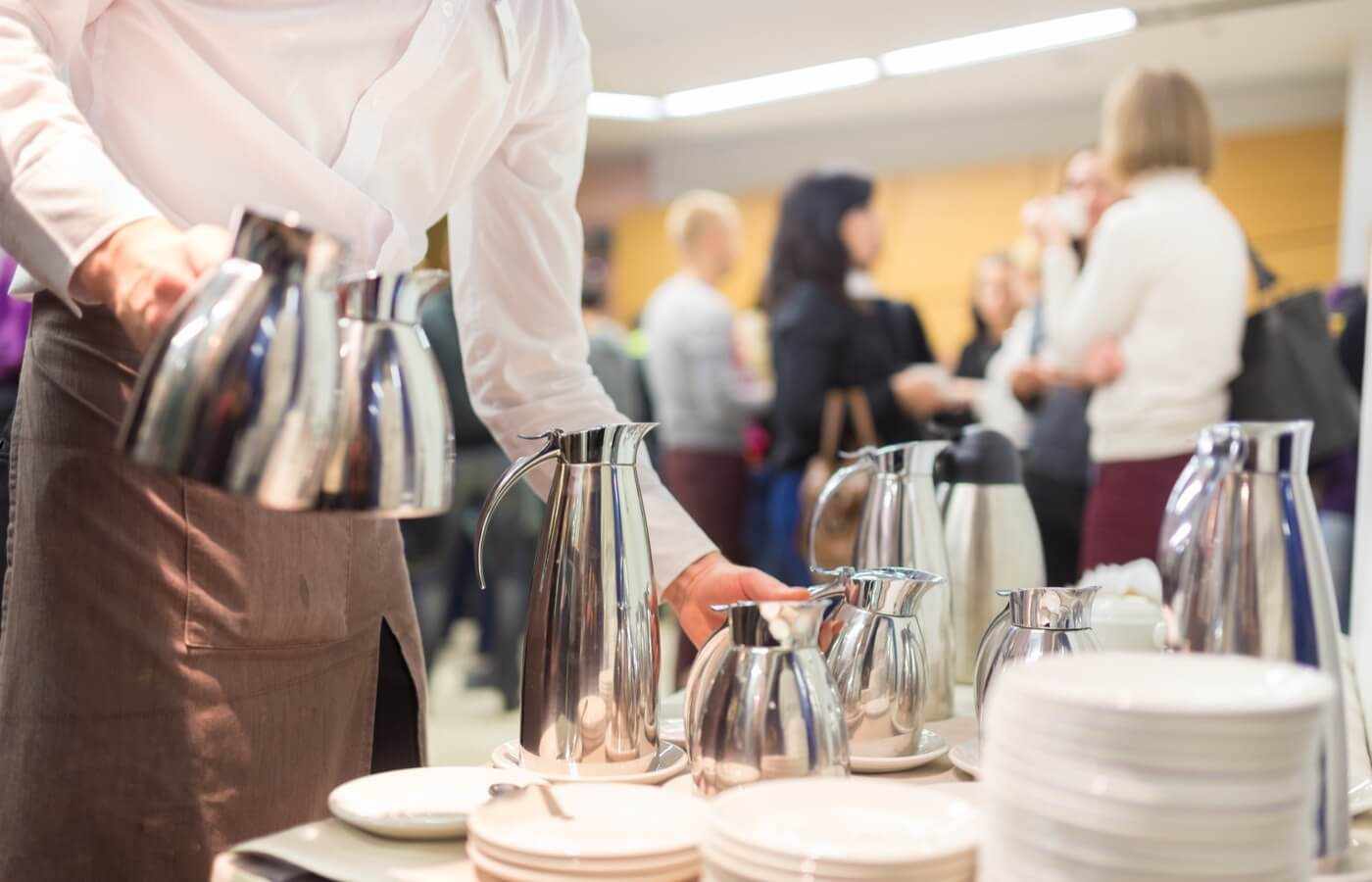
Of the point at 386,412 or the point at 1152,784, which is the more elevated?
the point at 386,412

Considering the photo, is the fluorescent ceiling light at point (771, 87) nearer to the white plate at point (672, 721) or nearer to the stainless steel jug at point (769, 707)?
the white plate at point (672, 721)

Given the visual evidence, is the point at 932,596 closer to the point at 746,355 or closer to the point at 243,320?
the point at 243,320

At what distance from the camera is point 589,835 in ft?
2.21

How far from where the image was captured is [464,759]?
312cm

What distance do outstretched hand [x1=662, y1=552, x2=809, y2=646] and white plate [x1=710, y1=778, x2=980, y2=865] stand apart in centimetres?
30

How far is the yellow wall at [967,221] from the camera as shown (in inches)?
253

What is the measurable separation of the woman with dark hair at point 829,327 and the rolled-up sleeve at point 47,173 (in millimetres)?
2289

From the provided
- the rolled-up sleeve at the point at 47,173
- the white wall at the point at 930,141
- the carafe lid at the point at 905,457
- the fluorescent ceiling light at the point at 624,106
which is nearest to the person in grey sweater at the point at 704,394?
the carafe lid at the point at 905,457

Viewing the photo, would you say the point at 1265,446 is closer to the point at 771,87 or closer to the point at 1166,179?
the point at 1166,179

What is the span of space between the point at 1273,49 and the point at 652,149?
4001 millimetres

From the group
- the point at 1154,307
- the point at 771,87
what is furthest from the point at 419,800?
the point at 771,87

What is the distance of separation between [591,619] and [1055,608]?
1.03 ft

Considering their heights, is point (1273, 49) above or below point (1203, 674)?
above

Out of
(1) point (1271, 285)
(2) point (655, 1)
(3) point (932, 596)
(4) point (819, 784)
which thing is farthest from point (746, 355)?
(4) point (819, 784)
